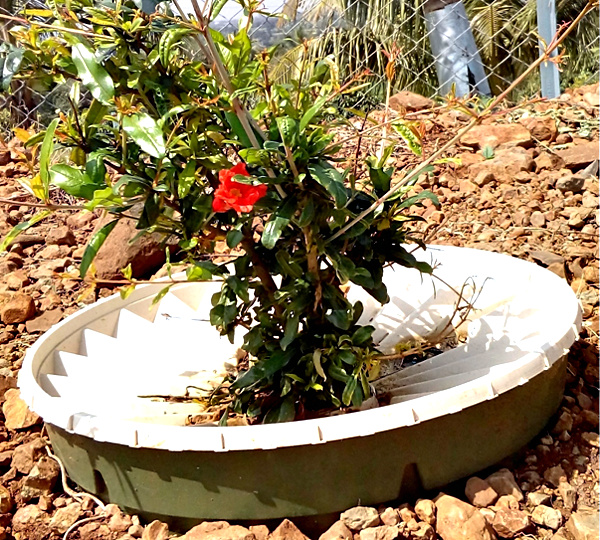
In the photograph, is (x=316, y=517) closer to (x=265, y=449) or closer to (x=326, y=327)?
(x=265, y=449)

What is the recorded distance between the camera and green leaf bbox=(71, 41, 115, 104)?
1114 mm

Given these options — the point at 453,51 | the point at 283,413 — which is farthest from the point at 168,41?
the point at 453,51

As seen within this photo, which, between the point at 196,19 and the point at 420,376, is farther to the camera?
the point at 420,376

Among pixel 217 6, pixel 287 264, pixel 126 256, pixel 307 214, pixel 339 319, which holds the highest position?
pixel 217 6

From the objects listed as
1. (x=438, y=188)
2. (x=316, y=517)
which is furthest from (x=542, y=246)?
(x=316, y=517)

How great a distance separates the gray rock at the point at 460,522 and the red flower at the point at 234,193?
0.62m

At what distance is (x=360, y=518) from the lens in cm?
125

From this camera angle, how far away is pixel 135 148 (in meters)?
1.24

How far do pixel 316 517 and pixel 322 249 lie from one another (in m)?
0.46

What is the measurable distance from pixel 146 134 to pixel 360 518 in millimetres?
719

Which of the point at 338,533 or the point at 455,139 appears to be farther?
the point at 338,533

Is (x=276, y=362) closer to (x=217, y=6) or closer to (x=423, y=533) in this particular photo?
(x=423, y=533)

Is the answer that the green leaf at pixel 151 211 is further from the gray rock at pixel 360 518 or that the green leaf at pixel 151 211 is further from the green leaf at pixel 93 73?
the gray rock at pixel 360 518

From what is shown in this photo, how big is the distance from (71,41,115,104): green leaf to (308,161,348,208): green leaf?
329 mm
